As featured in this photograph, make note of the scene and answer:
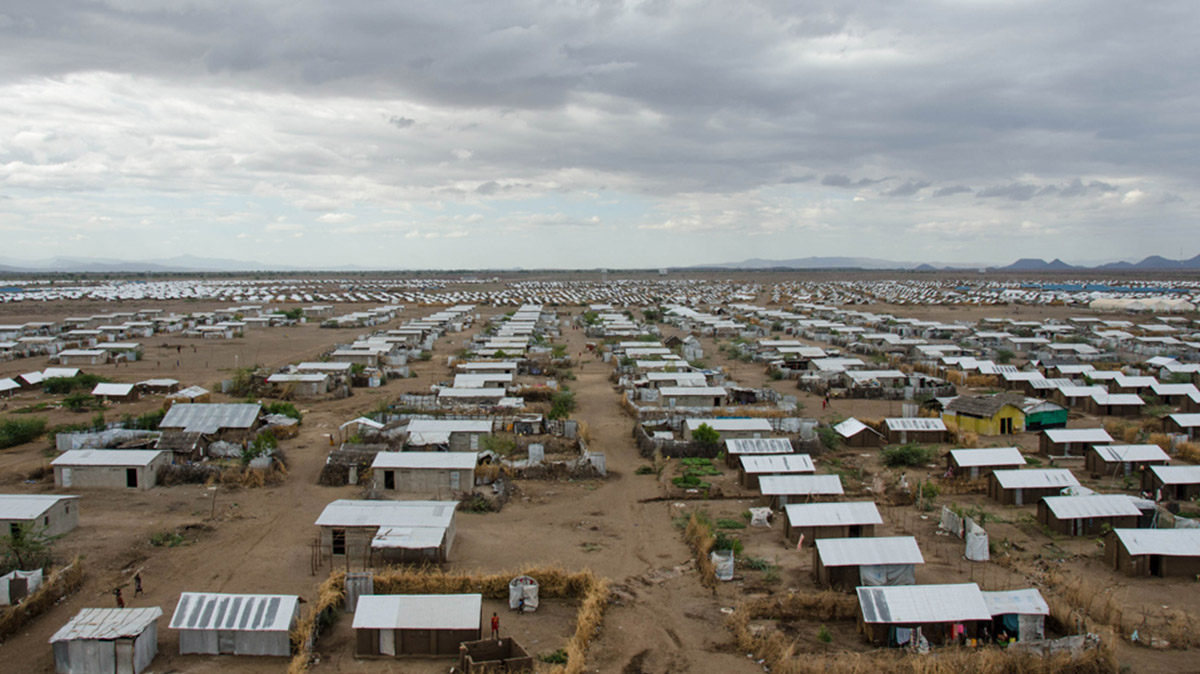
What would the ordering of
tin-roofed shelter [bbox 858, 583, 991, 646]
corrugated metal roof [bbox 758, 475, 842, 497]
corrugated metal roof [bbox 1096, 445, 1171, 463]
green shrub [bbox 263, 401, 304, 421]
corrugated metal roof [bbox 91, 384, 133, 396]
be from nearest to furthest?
1. tin-roofed shelter [bbox 858, 583, 991, 646]
2. corrugated metal roof [bbox 758, 475, 842, 497]
3. corrugated metal roof [bbox 1096, 445, 1171, 463]
4. green shrub [bbox 263, 401, 304, 421]
5. corrugated metal roof [bbox 91, 384, 133, 396]

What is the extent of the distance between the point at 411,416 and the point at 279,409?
4.77 m

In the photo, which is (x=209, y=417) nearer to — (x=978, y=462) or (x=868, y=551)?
(x=868, y=551)

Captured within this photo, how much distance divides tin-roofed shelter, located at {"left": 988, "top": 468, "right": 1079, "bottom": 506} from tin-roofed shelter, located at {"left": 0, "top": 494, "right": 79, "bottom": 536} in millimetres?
20902

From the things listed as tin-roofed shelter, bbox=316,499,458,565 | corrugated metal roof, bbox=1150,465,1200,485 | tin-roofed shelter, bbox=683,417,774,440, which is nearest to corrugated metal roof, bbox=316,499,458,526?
tin-roofed shelter, bbox=316,499,458,565

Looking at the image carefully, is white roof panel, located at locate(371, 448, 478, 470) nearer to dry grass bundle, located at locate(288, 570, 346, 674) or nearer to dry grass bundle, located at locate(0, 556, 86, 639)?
dry grass bundle, located at locate(288, 570, 346, 674)

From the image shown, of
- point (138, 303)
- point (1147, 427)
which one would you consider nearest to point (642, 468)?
point (1147, 427)

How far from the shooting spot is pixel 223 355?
4300cm

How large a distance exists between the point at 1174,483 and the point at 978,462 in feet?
14.2

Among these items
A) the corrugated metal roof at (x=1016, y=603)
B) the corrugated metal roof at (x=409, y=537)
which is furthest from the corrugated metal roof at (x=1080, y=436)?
the corrugated metal roof at (x=409, y=537)

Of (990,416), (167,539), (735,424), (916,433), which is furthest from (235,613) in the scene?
(990,416)

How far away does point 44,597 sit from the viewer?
12742 mm

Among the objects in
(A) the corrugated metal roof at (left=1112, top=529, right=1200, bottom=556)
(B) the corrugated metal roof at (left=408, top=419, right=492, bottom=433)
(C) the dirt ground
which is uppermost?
(B) the corrugated metal roof at (left=408, top=419, right=492, bottom=433)

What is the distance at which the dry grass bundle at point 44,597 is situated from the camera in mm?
11875

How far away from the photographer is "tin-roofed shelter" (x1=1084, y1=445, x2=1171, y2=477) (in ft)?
66.5
